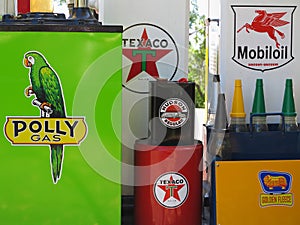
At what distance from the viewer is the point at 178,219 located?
1127 mm

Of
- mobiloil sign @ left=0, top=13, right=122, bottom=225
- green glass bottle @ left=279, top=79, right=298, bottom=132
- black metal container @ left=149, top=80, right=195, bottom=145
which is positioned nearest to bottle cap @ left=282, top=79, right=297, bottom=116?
green glass bottle @ left=279, top=79, right=298, bottom=132

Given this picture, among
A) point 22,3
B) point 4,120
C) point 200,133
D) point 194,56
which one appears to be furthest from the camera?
point 194,56

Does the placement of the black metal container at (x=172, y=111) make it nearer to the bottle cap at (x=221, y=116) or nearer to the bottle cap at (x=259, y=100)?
the bottle cap at (x=221, y=116)

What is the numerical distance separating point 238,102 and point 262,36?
0.21 meters

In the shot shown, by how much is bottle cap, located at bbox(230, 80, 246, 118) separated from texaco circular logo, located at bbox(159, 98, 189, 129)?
0.48 feet

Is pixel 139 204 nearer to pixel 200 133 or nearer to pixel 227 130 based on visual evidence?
pixel 227 130

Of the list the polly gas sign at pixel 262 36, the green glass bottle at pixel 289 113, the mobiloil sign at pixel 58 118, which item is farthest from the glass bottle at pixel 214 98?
the mobiloil sign at pixel 58 118

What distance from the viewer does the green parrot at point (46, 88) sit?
1026 millimetres

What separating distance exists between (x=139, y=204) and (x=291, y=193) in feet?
1.03

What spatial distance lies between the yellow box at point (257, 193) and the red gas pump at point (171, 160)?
0.06 m

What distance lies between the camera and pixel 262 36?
1317 millimetres

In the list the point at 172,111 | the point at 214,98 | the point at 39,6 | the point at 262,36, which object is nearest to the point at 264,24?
the point at 262,36

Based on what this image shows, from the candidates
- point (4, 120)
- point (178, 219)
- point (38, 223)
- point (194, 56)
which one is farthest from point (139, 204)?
point (194, 56)

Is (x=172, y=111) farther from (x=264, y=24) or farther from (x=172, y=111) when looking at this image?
(x=264, y=24)
